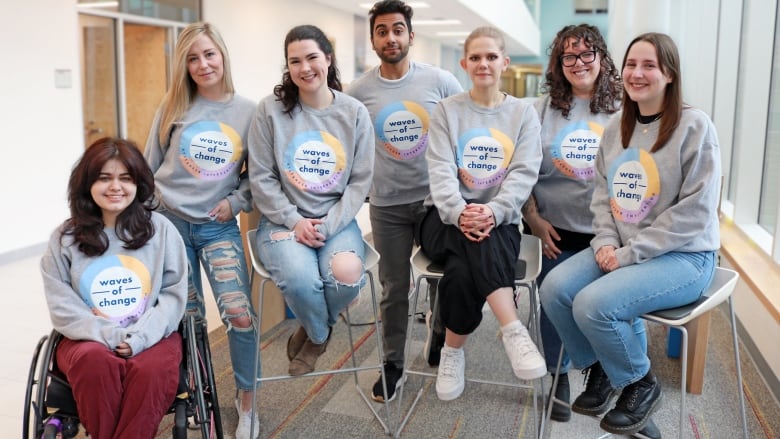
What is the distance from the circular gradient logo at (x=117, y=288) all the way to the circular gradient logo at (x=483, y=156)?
1133 mm

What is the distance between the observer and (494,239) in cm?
227

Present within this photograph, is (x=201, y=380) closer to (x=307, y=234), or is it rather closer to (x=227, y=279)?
(x=227, y=279)

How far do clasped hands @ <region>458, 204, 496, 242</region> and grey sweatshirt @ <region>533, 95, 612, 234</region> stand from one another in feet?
1.36

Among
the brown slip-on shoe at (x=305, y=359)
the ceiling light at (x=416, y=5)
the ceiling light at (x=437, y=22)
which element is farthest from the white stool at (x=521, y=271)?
the ceiling light at (x=437, y=22)

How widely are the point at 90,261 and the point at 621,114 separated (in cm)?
174

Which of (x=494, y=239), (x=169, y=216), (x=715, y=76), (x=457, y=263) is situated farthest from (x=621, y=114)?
(x=715, y=76)

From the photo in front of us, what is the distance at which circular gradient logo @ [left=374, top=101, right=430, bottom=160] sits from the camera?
8.72 ft

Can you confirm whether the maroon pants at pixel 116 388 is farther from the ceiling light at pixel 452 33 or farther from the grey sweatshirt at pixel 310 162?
the ceiling light at pixel 452 33

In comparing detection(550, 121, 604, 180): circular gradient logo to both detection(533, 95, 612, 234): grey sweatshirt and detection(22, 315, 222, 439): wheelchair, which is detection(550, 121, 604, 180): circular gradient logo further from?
detection(22, 315, 222, 439): wheelchair

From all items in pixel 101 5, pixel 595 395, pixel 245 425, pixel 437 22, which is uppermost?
pixel 437 22

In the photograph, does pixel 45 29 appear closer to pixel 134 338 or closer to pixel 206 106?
pixel 206 106

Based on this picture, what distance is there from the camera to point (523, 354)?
2146 millimetres

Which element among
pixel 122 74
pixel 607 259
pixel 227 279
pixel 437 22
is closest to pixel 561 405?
pixel 607 259

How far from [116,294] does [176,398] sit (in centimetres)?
34
